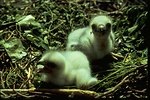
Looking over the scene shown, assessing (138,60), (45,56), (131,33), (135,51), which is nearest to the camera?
(45,56)

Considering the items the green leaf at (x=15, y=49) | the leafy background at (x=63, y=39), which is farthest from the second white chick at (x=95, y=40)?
the green leaf at (x=15, y=49)

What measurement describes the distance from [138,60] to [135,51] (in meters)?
0.24

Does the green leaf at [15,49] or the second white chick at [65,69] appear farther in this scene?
the green leaf at [15,49]

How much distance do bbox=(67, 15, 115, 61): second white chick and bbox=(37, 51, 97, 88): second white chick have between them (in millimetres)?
167

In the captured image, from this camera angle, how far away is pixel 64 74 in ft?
9.53

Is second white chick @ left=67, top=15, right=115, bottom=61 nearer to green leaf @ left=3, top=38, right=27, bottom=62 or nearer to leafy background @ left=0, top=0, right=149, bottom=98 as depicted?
leafy background @ left=0, top=0, right=149, bottom=98

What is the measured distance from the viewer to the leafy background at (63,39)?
2918 mm

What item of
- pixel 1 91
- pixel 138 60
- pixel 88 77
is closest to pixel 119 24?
pixel 138 60

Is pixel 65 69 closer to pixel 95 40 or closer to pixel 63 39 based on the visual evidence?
pixel 95 40

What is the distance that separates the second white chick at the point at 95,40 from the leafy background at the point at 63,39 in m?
0.10

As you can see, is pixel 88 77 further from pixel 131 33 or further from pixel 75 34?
pixel 131 33

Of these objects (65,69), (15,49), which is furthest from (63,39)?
(65,69)

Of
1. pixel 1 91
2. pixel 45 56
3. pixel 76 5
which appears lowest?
pixel 1 91

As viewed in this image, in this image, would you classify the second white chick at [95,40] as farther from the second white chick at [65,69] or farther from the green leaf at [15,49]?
the green leaf at [15,49]
